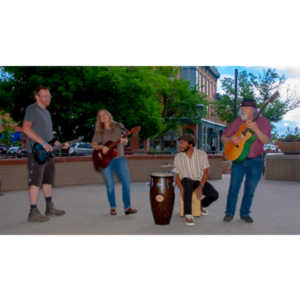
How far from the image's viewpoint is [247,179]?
4.73 metres

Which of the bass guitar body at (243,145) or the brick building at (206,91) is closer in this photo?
the bass guitar body at (243,145)

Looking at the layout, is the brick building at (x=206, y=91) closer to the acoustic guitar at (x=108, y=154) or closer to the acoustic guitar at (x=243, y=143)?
the acoustic guitar at (x=108, y=154)

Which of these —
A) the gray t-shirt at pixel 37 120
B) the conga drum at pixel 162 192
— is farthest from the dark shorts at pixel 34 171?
the conga drum at pixel 162 192

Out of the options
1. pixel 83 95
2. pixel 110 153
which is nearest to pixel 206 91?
pixel 83 95

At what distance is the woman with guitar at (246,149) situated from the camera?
15.2 feet

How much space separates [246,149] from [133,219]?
6.26 ft

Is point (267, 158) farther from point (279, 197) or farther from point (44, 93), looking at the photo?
point (44, 93)

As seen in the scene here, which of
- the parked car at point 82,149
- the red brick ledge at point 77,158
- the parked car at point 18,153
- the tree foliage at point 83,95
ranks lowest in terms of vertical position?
the parked car at point 82,149

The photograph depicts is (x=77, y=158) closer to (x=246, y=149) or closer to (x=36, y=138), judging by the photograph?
(x=36, y=138)

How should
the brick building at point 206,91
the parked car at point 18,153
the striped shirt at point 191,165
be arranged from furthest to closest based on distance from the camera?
the brick building at point 206,91 < the parked car at point 18,153 < the striped shirt at point 191,165

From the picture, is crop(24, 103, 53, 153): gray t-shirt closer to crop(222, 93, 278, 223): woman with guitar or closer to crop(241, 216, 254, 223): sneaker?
crop(222, 93, 278, 223): woman with guitar

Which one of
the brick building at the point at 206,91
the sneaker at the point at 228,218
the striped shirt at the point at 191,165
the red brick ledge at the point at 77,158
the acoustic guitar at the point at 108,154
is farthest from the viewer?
the brick building at the point at 206,91

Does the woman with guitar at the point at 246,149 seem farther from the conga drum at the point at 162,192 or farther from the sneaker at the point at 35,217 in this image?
the sneaker at the point at 35,217

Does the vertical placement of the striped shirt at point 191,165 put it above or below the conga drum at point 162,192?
above
